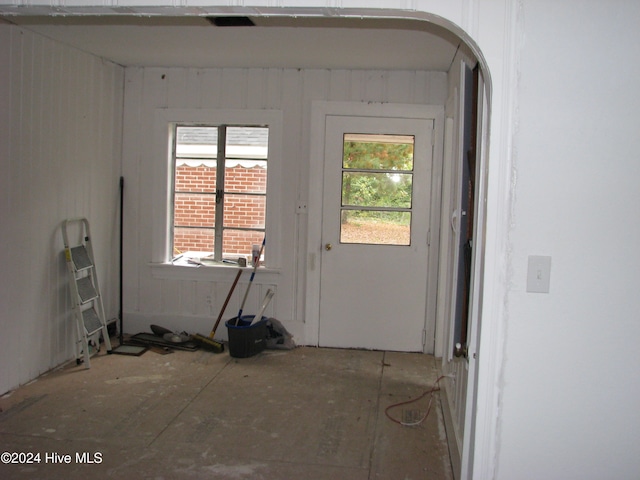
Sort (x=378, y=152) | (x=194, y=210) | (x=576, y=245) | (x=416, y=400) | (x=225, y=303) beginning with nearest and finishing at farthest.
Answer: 1. (x=576, y=245)
2. (x=416, y=400)
3. (x=378, y=152)
4. (x=225, y=303)
5. (x=194, y=210)

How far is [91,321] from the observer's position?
4336 millimetres

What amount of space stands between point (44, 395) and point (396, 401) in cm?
230

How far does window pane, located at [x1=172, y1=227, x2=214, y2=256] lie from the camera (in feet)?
→ 16.6

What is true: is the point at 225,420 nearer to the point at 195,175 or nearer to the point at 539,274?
the point at 539,274

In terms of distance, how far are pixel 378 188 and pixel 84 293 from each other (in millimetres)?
2486

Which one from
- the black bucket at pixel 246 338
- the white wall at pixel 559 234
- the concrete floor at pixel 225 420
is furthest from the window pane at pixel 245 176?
the white wall at pixel 559 234

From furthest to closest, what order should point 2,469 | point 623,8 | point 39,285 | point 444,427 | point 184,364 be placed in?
point 184,364
point 39,285
point 444,427
point 2,469
point 623,8

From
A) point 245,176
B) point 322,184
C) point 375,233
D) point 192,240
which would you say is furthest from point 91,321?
point 375,233

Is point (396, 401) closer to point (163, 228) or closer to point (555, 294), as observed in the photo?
point (555, 294)

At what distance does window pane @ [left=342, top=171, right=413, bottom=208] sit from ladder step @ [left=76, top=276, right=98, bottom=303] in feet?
7.10

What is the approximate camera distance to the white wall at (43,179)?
11.6 feet

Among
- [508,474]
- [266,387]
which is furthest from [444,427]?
[508,474]

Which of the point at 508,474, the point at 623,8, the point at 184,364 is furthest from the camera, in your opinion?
the point at 184,364

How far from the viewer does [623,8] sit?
1.75 metres
